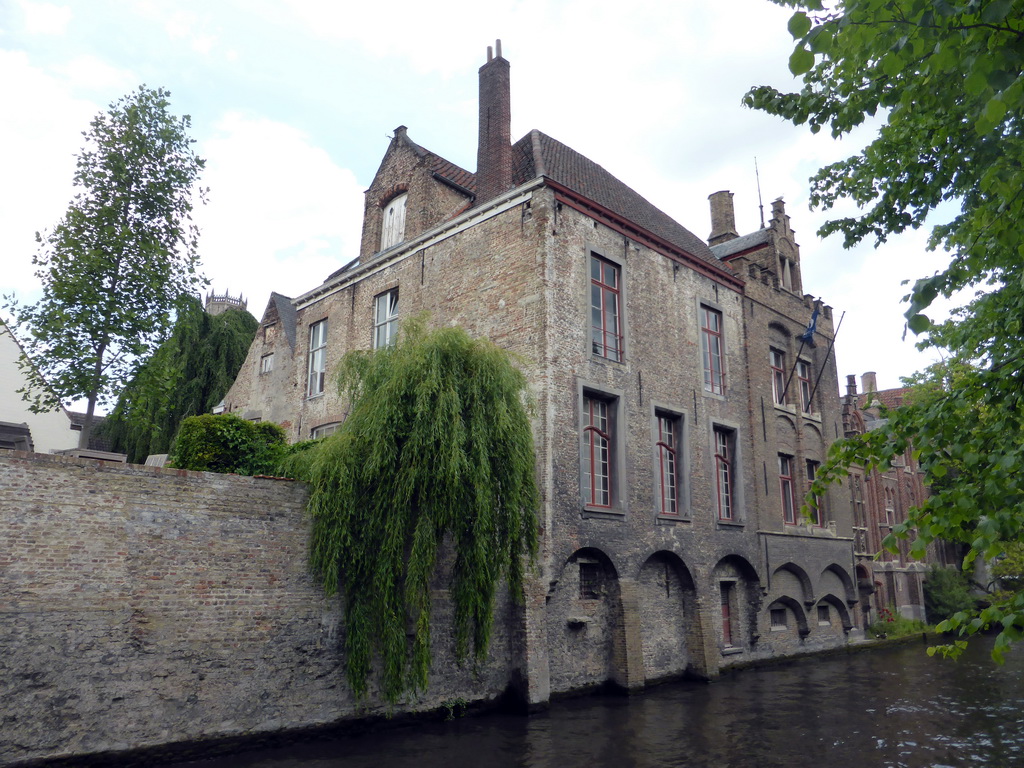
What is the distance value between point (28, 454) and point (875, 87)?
9308mm

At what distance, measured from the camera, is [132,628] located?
27.5 feet

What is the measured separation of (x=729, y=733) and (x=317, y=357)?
1273cm

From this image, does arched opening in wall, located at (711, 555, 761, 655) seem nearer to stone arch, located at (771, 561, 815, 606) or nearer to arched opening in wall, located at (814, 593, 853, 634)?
stone arch, located at (771, 561, 815, 606)

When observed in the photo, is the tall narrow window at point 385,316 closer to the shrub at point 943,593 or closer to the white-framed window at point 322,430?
the white-framed window at point 322,430

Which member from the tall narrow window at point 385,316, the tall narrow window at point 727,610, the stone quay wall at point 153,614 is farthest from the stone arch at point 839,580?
the stone quay wall at point 153,614

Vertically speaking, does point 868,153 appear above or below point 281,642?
above

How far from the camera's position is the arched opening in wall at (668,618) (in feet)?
47.0

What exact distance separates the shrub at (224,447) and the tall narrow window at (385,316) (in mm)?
4774

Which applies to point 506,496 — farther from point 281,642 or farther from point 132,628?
point 132,628

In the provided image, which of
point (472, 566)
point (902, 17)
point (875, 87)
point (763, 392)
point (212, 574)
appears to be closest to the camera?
point (902, 17)

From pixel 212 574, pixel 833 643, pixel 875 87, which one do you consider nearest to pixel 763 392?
pixel 833 643

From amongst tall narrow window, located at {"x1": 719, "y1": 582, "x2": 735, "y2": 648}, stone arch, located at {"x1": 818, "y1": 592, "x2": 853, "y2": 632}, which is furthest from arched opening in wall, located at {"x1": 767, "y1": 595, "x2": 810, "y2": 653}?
stone arch, located at {"x1": 818, "y1": 592, "x2": 853, "y2": 632}

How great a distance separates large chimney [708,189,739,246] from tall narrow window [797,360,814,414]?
4.89 metres

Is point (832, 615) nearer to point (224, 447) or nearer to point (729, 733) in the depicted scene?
point (729, 733)
